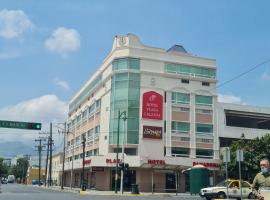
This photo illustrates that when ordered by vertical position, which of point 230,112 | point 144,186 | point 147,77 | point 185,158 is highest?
point 147,77

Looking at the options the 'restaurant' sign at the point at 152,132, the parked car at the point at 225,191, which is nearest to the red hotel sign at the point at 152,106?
the 'restaurant' sign at the point at 152,132

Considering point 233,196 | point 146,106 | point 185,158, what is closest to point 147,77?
point 146,106

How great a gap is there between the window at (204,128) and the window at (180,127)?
1.56 m

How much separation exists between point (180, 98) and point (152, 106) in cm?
449

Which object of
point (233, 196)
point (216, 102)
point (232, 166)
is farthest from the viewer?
point (216, 102)

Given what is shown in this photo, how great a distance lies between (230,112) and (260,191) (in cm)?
5309

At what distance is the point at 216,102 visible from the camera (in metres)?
58.4

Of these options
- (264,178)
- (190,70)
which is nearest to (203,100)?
(190,70)

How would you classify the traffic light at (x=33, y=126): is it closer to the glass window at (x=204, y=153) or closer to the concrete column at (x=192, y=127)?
the concrete column at (x=192, y=127)

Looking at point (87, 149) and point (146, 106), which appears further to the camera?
point (87, 149)

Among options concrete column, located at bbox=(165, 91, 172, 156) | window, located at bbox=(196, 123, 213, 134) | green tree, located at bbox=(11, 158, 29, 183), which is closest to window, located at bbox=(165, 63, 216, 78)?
concrete column, located at bbox=(165, 91, 172, 156)

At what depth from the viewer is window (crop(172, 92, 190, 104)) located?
56.5 meters

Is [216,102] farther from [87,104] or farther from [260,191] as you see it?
[260,191]

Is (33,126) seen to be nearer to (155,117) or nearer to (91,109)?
(155,117)
